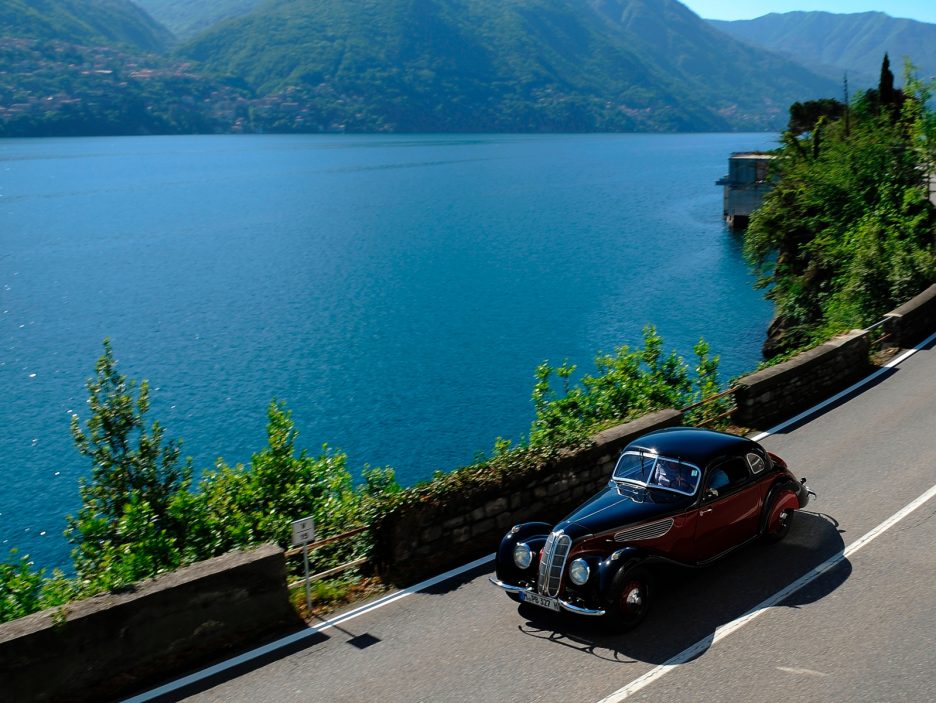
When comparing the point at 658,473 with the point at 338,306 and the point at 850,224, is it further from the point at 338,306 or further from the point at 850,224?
the point at 338,306

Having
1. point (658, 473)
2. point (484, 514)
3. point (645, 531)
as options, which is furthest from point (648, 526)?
point (484, 514)

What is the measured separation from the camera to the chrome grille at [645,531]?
9445mm

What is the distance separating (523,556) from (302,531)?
260 centimetres

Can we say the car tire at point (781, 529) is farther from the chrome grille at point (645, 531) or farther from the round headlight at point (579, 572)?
the round headlight at point (579, 572)

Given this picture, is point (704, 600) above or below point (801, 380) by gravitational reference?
below

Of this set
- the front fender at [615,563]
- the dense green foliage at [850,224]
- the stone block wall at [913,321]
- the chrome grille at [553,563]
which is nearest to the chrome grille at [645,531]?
the front fender at [615,563]

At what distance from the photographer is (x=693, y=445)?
34.3 ft

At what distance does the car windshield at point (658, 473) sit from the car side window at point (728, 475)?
0.22 meters

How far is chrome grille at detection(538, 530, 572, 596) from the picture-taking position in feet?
30.3

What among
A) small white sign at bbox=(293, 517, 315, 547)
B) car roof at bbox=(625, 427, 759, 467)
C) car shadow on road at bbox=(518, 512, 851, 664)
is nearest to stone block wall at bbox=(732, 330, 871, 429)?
car shadow on road at bbox=(518, 512, 851, 664)

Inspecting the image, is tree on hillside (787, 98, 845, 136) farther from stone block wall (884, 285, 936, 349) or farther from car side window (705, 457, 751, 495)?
car side window (705, 457, 751, 495)

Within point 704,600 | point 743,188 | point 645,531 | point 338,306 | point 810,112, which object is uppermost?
point 810,112

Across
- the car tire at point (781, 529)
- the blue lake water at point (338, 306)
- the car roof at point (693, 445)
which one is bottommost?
the blue lake water at point (338, 306)

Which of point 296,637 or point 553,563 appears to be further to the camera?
point 296,637
